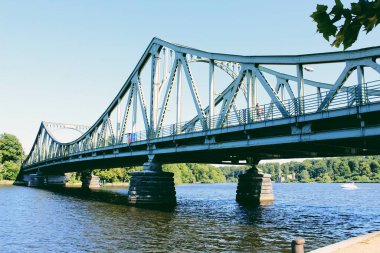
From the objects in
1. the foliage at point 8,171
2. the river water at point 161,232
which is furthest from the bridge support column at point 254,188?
the foliage at point 8,171

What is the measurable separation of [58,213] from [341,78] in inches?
1120

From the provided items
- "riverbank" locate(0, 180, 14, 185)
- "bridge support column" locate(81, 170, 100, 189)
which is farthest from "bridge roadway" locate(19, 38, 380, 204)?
"riverbank" locate(0, 180, 14, 185)

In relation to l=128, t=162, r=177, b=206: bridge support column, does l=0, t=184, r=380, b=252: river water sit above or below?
below

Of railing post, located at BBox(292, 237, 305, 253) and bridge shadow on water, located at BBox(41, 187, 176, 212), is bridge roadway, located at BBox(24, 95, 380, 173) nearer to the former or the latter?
bridge shadow on water, located at BBox(41, 187, 176, 212)

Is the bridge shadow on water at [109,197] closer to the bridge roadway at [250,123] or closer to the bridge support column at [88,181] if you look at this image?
the bridge roadway at [250,123]

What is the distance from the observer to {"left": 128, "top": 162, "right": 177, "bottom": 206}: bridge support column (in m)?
42.6

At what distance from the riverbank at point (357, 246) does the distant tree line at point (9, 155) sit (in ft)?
430

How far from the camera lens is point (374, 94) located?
21.8m

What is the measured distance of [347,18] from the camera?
3484 mm

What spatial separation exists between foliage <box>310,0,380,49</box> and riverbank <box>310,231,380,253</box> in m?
8.54

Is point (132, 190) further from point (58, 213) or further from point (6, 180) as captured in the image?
point (6, 180)

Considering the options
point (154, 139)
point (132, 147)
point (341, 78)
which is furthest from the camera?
point (132, 147)

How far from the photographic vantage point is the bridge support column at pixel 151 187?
42625 mm

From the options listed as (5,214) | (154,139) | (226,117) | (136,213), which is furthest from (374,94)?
(5,214)
